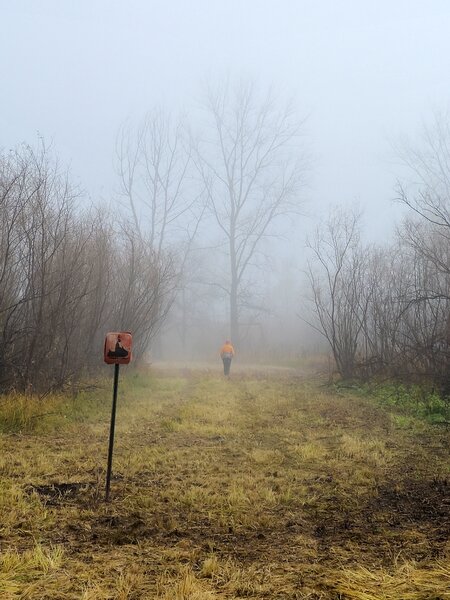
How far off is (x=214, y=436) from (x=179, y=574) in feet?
14.7

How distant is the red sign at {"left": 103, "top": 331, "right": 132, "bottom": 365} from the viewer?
470cm

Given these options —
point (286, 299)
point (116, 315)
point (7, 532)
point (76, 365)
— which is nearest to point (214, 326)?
point (286, 299)

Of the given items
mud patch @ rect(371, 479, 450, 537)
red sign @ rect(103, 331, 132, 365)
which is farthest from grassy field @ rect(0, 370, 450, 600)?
red sign @ rect(103, 331, 132, 365)

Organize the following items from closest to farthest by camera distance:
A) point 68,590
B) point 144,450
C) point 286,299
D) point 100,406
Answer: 1. point 68,590
2. point 144,450
3. point 100,406
4. point 286,299

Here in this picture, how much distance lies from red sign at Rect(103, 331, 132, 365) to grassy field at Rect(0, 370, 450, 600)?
4.39 ft

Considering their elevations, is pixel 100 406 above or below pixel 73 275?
below

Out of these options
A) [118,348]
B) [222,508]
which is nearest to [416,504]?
[222,508]

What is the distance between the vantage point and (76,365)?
37.5 feet

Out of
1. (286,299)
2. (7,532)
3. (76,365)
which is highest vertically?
(286,299)

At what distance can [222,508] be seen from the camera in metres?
4.16

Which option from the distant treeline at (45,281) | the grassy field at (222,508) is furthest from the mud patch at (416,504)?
the distant treeline at (45,281)

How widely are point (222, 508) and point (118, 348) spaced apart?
1.87m

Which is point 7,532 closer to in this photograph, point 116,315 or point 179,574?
point 179,574

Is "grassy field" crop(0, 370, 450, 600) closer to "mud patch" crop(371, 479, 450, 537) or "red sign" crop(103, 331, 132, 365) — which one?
"mud patch" crop(371, 479, 450, 537)
